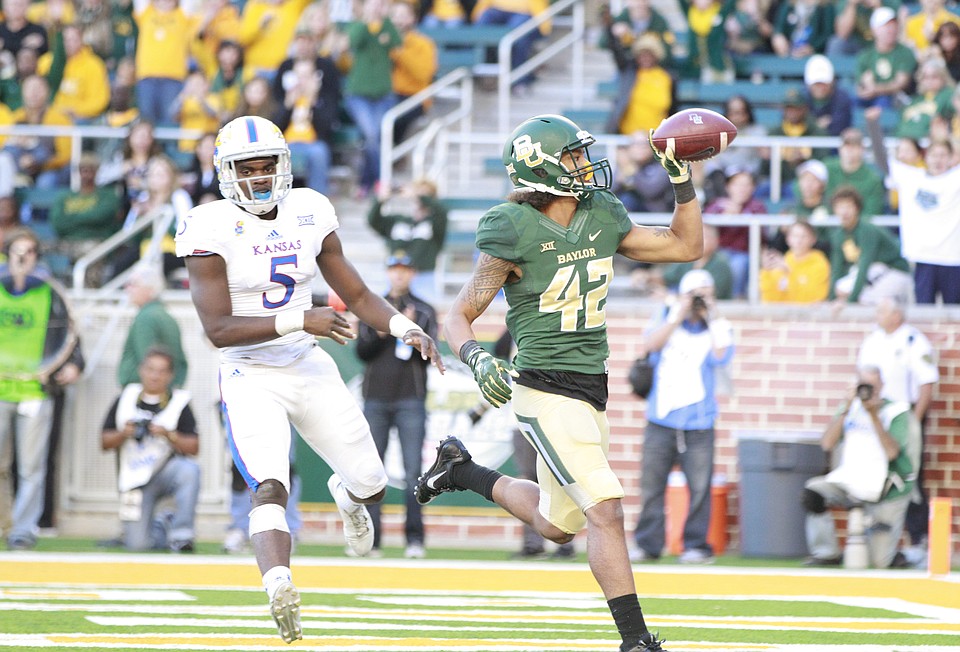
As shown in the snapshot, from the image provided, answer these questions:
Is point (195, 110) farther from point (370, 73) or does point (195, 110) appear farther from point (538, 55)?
point (538, 55)

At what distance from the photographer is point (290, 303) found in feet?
20.1

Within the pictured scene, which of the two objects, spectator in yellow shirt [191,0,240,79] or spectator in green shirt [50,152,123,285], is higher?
spectator in yellow shirt [191,0,240,79]

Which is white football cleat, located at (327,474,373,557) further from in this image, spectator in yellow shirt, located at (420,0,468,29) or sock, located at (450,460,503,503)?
spectator in yellow shirt, located at (420,0,468,29)

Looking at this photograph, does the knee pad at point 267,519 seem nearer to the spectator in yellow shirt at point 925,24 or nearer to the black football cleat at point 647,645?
the black football cleat at point 647,645

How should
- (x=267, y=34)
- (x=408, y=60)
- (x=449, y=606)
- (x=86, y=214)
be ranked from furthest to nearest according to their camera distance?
(x=267, y=34)
(x=408, y=60)
(x=86, y=214)
(x=449, y=606)

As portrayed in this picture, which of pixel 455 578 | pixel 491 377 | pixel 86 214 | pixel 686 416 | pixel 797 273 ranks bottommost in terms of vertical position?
pixel 455 578

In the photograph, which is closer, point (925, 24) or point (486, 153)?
point (925, 24)

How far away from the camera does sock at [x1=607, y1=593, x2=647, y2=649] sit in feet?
17.1

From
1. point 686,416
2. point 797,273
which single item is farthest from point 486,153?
point 686,416

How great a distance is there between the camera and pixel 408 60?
14.1 meters

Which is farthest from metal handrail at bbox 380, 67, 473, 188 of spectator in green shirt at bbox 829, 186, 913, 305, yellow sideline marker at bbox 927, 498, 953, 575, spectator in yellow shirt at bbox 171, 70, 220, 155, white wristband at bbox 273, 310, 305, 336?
white wristband at bbox 273, 310, 305, 336

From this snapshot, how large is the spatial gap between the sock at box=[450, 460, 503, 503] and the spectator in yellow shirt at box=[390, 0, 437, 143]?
8183 millimetres

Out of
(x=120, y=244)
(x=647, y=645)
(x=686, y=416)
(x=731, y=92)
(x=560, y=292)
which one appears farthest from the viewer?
(x=731, y=92)

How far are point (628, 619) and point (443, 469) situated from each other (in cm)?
134
